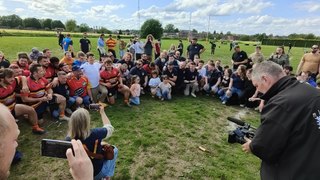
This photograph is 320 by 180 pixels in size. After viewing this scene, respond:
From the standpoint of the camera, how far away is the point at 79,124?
11.3 feet

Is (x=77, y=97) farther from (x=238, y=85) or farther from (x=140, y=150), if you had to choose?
(x=238, y=85)

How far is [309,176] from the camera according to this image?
2.53 metres

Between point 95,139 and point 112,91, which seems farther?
point 112,91

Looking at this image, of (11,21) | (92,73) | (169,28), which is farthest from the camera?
(169,28)

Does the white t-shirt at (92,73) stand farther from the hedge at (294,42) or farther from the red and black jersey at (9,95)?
the hedge at (294,42)

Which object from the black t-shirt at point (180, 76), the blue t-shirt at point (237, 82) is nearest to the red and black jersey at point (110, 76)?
the black t-shirt at point (180, 76)

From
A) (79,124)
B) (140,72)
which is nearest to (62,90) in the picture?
(140,72)

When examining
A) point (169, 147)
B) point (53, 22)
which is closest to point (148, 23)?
point (53, 22)

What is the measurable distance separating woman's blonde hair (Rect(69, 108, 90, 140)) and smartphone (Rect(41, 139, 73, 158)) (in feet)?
4.95

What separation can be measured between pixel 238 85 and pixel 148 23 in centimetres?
6900

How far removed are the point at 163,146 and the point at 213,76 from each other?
5924 millimetres

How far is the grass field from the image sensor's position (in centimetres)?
501

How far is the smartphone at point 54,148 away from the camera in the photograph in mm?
1847

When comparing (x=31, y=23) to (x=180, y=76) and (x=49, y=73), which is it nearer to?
(x=180, y=76)
